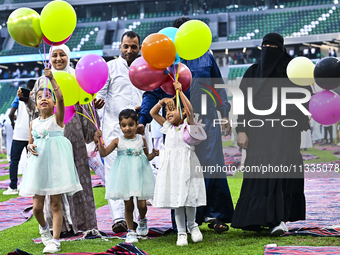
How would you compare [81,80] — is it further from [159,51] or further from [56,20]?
[159,51]

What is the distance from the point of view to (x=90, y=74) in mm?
3006

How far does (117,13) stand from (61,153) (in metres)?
26.3

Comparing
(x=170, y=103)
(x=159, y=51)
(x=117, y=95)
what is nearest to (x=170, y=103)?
(x=170, y=103)

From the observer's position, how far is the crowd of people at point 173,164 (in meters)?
2.81

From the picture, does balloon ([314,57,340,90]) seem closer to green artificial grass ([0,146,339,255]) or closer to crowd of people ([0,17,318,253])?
crowd of people ([0,17,318,253])

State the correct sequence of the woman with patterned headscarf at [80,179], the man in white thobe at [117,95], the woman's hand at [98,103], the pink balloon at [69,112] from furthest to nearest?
the man in white thobe at [117,95], the woman's hand at [98,103], the woman with patterned headscarf at [80,179], the pink balloon at [69,112]

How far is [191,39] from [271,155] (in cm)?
94

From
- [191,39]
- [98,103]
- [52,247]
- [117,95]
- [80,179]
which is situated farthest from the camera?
[117,95]

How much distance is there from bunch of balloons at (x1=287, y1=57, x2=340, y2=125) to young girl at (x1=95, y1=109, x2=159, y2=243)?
43.4 inches

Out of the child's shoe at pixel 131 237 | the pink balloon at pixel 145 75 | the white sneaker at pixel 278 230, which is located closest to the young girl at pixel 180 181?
the pink balloon at pixel 145 75

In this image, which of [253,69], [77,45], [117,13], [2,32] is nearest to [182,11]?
[117,13]

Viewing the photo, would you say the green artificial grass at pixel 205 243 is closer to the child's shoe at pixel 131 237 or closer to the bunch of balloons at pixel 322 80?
the child's shoe at pixel 131 237

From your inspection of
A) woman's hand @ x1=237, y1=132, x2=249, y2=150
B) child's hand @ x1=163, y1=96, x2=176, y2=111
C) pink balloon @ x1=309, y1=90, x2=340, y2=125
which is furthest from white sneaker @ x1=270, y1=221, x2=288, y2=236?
child's hand @ x1=163, y1=96, x2=176, y2=111

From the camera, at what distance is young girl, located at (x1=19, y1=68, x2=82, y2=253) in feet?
9.10
